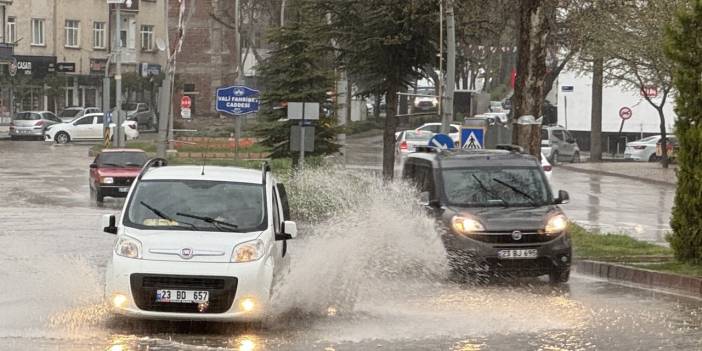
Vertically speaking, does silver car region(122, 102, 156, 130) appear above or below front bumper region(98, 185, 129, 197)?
above

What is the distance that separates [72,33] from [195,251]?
77203 mm

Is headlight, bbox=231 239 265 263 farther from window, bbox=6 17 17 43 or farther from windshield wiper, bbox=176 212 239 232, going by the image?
window, bbox=6 17 17 43

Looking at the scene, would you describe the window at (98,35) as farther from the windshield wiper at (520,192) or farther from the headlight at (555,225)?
the headlight at (555,225)

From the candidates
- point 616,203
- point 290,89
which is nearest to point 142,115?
point 290,89

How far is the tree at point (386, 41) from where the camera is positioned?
3381cm

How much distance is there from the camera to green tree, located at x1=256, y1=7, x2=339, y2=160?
127 feet

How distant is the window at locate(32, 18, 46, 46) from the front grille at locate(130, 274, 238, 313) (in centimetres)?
7426

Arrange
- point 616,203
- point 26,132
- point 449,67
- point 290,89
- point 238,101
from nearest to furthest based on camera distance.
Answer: point 449,67 < point 616,203 < point 290,89 < point 238,101 < point 26,132

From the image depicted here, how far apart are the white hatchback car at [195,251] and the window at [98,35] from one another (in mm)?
76794

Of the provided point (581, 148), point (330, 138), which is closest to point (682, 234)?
point (330, 138)

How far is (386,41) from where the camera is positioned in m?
33.5

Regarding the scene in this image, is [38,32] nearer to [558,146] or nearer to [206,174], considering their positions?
[558,146]

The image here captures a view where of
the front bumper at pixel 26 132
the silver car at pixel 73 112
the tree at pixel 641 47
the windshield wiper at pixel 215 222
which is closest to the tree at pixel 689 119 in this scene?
the windshield wiper at pixel 215 222

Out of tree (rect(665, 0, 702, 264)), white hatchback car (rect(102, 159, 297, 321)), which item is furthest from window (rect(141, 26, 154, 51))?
white hatchback car (rect(102, 159, 297, 321))
